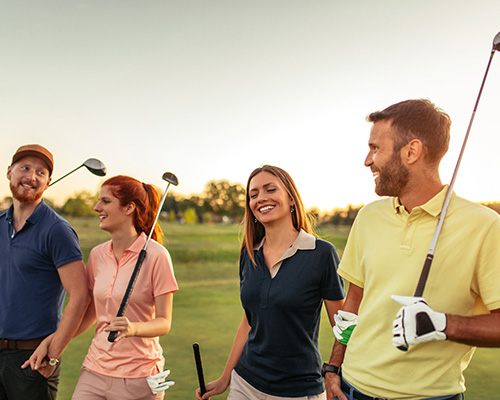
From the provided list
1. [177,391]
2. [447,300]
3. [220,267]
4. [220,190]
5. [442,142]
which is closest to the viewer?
[447,300]

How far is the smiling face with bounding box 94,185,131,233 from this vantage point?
291 centimetres

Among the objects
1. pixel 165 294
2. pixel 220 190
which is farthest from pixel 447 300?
pixel 220 190

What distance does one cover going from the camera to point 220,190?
40.2 m

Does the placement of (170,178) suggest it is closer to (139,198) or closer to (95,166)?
(139,198)

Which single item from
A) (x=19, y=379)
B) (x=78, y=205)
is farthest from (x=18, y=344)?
(x=78, y=205)

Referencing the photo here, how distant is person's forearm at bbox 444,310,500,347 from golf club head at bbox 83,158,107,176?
2.25m

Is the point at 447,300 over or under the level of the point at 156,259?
over

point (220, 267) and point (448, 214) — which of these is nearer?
point (448, 214)

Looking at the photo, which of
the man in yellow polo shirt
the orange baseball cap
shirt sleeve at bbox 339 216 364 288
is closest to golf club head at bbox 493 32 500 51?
the man in yellow polo shirt

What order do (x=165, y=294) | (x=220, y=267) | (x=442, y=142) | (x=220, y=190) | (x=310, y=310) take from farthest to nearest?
(x=220, y=190) → (x=220, y=267) → (x=165, y=294) → (x=310, y=310) → (x=442, y=142)

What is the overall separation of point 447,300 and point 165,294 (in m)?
1.53

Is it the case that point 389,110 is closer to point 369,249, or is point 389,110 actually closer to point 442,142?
point 442,142

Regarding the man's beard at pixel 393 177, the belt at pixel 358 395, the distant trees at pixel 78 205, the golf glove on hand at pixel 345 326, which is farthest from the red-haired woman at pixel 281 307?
the distant trees at pixel 78 205

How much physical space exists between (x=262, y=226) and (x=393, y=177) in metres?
1.16
